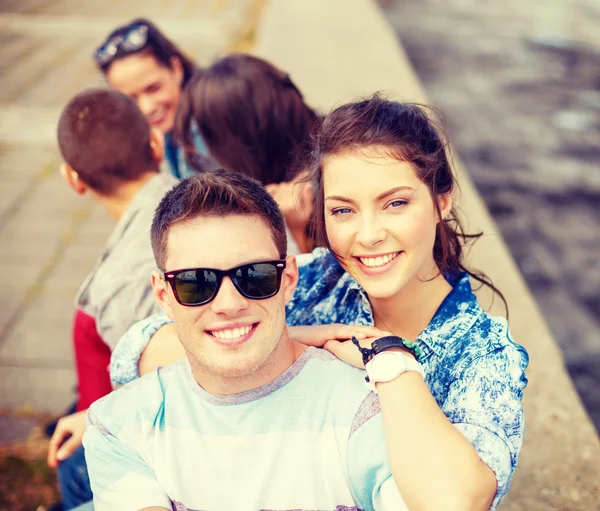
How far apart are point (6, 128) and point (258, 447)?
6818 millimetres

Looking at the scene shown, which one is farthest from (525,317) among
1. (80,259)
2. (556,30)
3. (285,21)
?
(556,30)

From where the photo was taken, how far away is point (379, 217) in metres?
2.07

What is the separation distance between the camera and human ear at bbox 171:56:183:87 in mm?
4522

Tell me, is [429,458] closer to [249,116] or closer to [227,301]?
[227,301]

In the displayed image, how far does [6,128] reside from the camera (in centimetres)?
763

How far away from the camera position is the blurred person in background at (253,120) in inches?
134

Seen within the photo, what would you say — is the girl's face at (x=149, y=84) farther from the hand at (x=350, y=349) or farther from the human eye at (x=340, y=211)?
the hand at (x=350, y=349)

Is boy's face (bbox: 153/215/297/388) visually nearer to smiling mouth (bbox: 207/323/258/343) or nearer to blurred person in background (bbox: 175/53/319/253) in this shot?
smiling mouth (bbox: 207/323/258/343)

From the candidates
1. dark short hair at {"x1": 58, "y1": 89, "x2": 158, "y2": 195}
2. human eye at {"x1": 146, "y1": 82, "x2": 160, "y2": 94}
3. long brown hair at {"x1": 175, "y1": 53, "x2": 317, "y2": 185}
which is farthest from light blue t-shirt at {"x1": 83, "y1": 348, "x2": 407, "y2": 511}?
human eye at {"x1": 146, "y1": 82, "x2": 160, "y2": 94}

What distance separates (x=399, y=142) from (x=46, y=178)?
17.4 feet

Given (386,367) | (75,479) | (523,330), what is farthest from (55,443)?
(523,330)

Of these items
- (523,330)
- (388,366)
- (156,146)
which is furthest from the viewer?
(523,330)

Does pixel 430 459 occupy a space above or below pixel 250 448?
above

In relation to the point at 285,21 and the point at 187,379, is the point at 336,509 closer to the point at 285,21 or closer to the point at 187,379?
the point at 187,379
